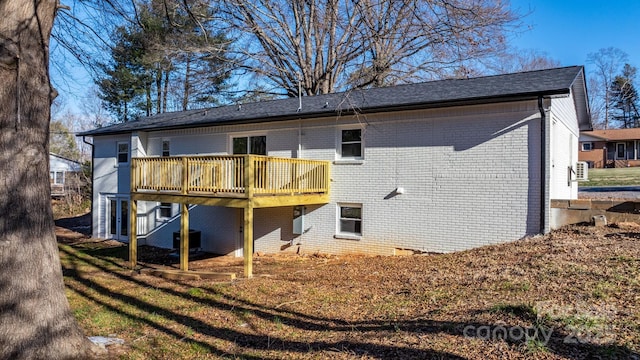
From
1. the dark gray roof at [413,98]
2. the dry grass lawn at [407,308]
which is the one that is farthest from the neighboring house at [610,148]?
the dry grass lawn at [407,308]

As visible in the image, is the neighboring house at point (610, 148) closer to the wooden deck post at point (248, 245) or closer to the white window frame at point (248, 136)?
the white window frame at point (248, 136)

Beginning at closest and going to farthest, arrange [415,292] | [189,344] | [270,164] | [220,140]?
[189,344] → [415,292] → [270,164] → [220,140]

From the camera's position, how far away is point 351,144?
41.9 feet

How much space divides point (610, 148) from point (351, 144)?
37.6 m

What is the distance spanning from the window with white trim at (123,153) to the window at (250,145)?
6.35 m

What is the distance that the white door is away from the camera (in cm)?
1841

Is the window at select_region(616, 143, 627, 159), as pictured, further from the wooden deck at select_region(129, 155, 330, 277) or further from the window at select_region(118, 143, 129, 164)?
the window at select_region(118, 143, 129, 164)

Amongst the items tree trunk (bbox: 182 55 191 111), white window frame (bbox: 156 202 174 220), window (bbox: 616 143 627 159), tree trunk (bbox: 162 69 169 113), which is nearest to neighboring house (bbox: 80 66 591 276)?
white window frame (bbox: 156 202 174 220)

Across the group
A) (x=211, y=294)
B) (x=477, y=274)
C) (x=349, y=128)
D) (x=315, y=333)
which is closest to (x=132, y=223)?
(x=211, y=294)

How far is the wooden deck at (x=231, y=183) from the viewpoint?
411 inches

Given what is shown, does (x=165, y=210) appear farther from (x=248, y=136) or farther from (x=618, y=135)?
(x=618, y=135)

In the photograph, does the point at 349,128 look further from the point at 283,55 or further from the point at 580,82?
the point at 283,55

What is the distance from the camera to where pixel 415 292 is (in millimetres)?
7074

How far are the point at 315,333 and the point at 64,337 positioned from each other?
9.97 ft
